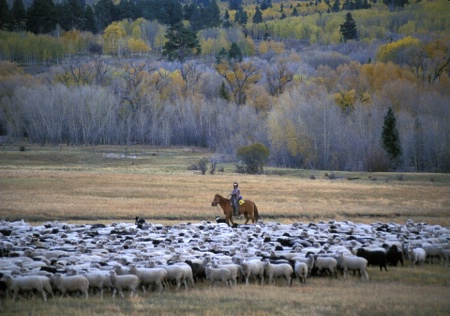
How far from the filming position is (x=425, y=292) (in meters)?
17.2

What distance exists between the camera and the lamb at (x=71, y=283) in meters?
16.6

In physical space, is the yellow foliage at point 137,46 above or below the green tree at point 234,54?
above

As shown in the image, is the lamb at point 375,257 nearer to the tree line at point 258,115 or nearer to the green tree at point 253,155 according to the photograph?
the green tree at point 253,155

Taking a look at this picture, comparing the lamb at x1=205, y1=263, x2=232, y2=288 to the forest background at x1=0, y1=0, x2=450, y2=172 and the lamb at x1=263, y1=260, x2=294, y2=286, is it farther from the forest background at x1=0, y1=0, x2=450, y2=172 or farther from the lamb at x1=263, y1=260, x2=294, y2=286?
the forest background at x1=0, y1=0, x2=450, y2=172

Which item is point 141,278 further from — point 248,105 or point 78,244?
point 248,105

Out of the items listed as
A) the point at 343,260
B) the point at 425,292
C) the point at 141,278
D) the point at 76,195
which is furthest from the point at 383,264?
the point at 76,195

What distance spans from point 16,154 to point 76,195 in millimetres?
36412

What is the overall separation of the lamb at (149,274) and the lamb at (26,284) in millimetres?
2338

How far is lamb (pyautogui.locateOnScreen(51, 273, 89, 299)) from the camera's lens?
16.6 metres

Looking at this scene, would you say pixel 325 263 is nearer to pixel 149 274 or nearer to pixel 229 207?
pixel 149 274

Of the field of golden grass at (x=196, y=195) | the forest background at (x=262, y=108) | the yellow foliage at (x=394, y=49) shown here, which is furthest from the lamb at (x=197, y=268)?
the yellow foliage at (x=394, y=49)

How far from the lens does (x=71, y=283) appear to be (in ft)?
54.6

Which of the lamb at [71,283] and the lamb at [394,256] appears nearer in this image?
the lamb at [71,283]

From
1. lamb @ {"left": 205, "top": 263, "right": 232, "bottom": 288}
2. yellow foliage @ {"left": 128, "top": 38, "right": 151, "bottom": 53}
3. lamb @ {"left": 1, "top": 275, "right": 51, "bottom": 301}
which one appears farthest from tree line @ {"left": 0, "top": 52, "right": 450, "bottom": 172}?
lamb @ {"left": 1, "top": 275, "right": 51, "bottom": 301}
